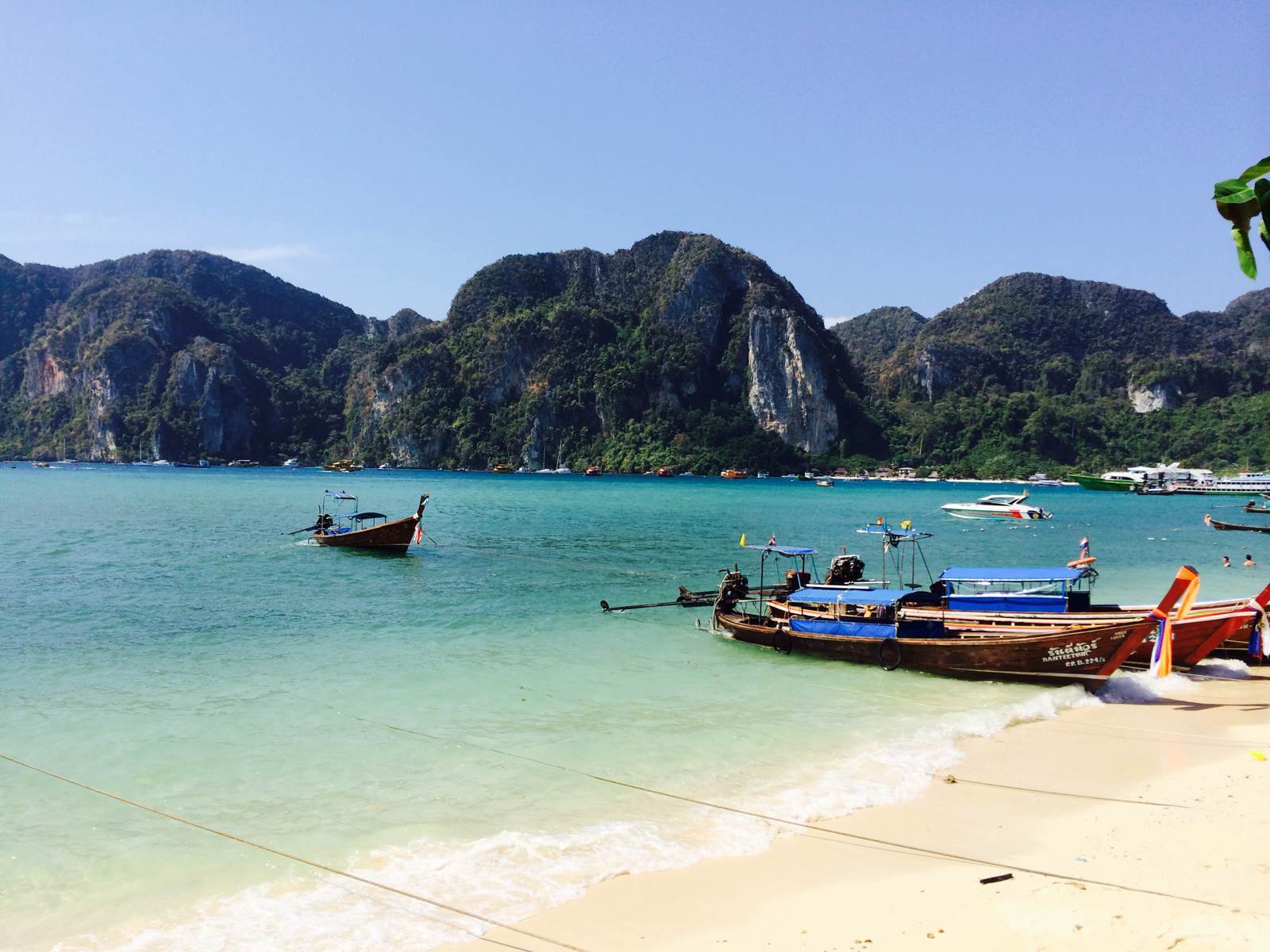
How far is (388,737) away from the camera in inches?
538

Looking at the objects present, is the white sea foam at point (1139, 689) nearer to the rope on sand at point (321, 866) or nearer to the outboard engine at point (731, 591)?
the outboard engine at point (731, 591)

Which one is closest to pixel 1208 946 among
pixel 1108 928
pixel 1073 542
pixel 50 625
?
pixel 1108 928

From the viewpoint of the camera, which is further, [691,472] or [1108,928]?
[691,472]

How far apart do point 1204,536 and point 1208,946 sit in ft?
195

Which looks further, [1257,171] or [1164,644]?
[1164,644]

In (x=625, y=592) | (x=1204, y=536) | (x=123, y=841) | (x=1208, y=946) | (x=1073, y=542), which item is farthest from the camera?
(x=1204, y=536)

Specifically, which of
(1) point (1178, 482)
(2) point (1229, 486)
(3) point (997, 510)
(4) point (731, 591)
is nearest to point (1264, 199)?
(4) point (731, 591)

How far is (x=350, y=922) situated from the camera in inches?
318

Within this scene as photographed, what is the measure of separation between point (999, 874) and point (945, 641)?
10396 millimetres

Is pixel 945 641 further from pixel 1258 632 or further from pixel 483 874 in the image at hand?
pixel 483 874

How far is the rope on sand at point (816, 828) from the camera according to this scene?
8.00 meters

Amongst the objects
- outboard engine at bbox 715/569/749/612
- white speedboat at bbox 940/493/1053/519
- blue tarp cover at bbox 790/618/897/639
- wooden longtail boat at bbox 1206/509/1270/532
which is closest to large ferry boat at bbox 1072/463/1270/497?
white speedboat at bbox 940/493/1053/519

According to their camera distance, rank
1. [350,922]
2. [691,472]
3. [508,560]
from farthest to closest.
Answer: [691,472] → [508,560] → [350,922]

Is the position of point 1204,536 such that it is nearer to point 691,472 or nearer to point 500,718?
point 500,718
